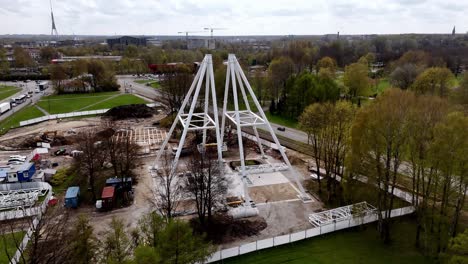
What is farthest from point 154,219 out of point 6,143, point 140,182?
point 6,143

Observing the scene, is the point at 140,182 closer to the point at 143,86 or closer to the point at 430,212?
the point at 430,212

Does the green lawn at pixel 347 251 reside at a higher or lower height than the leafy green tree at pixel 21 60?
lower

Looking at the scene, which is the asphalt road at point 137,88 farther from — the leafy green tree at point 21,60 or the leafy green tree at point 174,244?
the leafy green tree at point 174,244

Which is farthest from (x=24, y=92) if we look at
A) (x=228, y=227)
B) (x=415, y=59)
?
(x=415, y=59)

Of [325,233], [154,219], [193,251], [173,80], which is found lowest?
[325,233]

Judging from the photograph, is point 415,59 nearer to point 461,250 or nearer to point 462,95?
point 462,95

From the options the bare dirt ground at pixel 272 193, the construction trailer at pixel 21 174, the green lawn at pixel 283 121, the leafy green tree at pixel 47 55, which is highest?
the leafy green tree at pixel 47 55

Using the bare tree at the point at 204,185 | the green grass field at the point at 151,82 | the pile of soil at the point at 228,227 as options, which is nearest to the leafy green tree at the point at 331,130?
the pile of soil at the point at 228,227
